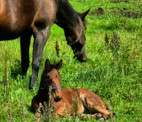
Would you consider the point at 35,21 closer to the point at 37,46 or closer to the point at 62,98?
the point at 37,46

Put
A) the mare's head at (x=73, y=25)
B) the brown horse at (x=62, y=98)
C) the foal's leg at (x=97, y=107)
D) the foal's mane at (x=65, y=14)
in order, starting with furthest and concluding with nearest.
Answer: the mare's head at (x=73, y=25) → the foal's mane at (x=65, y=14) → the foal's leg at (x=97, y=107) → the brown horse at (x=62, y=98)

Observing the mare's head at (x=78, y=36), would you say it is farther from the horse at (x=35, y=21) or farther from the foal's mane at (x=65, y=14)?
the foal's mane at (x=65, y=14)

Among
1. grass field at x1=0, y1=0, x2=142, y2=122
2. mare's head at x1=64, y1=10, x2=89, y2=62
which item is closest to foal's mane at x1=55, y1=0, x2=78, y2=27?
mare's head at x1=64, y1=10, x2=89, y2=62

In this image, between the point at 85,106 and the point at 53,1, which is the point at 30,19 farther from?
the point at 85,106

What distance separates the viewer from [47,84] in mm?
5465

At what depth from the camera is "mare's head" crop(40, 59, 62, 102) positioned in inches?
203

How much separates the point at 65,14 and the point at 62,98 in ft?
9.06

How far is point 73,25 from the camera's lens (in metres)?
8.30

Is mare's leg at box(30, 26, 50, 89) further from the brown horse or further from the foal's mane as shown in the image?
the brown horse

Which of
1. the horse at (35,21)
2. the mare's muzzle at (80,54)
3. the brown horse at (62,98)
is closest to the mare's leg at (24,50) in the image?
the horse at (35,21)

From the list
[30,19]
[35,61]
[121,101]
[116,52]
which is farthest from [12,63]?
[121,101]

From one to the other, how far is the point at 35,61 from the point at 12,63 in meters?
1.11

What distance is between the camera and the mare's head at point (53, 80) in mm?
5159

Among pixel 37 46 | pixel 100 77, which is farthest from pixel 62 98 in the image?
pixel 37 46
